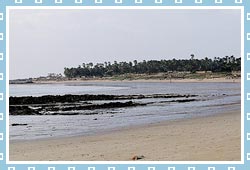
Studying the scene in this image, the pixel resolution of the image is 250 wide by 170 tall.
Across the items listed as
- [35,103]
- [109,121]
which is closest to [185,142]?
[109,121]

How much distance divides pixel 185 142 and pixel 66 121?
13.3 ft

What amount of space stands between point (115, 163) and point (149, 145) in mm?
1432

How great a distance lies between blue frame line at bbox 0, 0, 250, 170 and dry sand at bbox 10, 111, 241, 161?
22cm

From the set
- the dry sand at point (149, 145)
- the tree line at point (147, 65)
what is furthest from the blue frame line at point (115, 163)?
the tree line at point (147, 65)

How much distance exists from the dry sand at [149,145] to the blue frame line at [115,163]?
0.22 metres

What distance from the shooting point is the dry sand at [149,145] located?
4293mm

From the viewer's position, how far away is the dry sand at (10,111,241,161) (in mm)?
4293

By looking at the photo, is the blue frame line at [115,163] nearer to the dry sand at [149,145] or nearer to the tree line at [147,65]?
the dry sand at [149,145]

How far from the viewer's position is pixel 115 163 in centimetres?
380

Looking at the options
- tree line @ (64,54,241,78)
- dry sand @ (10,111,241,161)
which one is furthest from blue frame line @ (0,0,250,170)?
tree line @ (64,54,241,78)

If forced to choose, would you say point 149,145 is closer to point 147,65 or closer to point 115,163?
point 115,163

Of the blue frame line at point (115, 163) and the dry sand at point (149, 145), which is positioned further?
the dry sand at point (149, 145)

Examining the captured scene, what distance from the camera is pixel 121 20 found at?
4238 millimetres

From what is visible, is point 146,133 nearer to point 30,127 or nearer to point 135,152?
point 135,152
